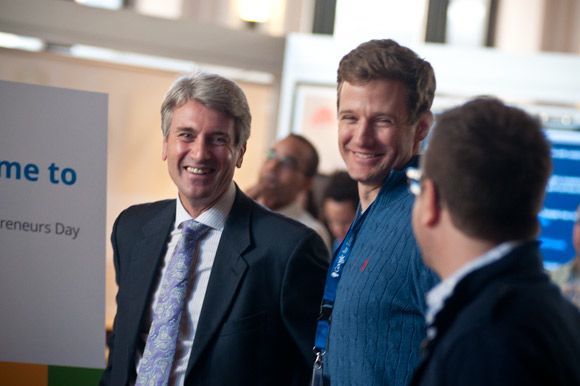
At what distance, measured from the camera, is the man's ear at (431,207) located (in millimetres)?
1520

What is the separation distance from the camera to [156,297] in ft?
8.40

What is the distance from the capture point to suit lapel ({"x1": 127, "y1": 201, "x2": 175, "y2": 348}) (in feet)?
8.36

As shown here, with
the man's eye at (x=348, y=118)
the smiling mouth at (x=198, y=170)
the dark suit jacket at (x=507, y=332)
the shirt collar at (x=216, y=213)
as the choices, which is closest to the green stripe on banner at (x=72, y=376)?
the shirt collar at (x=216, y=213)

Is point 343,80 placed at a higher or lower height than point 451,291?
higher

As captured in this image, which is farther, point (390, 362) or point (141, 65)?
point (141, 65)

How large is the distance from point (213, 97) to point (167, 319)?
58 centimetres

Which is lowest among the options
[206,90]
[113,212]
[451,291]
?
[113,212]

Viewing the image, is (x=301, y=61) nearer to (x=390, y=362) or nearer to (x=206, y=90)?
(x=206, y=90)

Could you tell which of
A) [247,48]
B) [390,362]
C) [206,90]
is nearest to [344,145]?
[206,90]

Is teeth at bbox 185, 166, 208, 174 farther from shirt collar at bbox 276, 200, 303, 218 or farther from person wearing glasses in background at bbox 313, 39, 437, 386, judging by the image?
shirt collar at bbox 276, 200, 303, 218

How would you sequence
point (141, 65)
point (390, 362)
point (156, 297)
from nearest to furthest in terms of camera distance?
point (390, 362) < point (156, 297) < point (141, 65)

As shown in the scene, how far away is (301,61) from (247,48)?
1.58 ft

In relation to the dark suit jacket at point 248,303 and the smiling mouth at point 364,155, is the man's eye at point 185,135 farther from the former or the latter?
the smiling mouth at point 364,155

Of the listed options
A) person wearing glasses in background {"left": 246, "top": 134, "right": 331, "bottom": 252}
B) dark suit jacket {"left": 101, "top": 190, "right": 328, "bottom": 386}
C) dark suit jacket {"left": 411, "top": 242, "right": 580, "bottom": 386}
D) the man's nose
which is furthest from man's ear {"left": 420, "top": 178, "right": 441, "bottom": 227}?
person wearing glasses in background {"left": 246, "top": 134, "right": 331, "bottom": 252}
